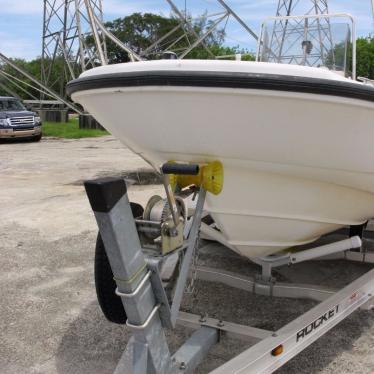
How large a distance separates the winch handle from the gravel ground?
97cm

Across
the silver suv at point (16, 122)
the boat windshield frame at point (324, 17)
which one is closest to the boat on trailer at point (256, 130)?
the boat windshield frame at point (324, 17)

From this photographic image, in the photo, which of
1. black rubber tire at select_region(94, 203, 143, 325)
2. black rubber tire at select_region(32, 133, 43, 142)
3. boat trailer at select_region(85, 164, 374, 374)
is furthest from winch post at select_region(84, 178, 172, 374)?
black rubber tire at select_region(32, 133, 43, 142)

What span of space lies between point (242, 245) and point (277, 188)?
0.44 m

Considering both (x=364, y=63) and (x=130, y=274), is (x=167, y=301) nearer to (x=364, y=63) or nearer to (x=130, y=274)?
(x=130, y=274)

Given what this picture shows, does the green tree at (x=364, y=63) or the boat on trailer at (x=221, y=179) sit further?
the green tree at (x=364, y=63)

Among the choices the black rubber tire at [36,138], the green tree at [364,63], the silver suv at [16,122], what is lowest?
the black rubber tire at [36,138]

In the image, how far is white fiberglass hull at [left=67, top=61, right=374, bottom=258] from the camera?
6.93ft

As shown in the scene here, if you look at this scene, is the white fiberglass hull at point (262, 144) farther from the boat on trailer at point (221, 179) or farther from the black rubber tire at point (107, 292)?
the black rubber tire at point (107, 292)

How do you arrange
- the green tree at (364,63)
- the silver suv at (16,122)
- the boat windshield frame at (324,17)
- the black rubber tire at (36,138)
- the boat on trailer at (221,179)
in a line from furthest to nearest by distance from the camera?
the black rubber tire at (36,138) → the silver suv at (16,122) → the green tree at (364,63) → the boat windshield frame at (324,17) → the boat on trailer at (221,179)

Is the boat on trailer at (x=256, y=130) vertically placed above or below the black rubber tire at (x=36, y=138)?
above

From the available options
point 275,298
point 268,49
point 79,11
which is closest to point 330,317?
point 275,298

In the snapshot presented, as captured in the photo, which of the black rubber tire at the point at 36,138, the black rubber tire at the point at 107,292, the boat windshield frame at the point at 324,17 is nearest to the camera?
the black rubber tire at the point at 107,292

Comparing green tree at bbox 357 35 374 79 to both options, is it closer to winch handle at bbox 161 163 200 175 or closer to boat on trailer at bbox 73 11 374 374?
boat on trailer at bbox 73 11 374 374

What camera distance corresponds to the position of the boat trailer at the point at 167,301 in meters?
1.81
